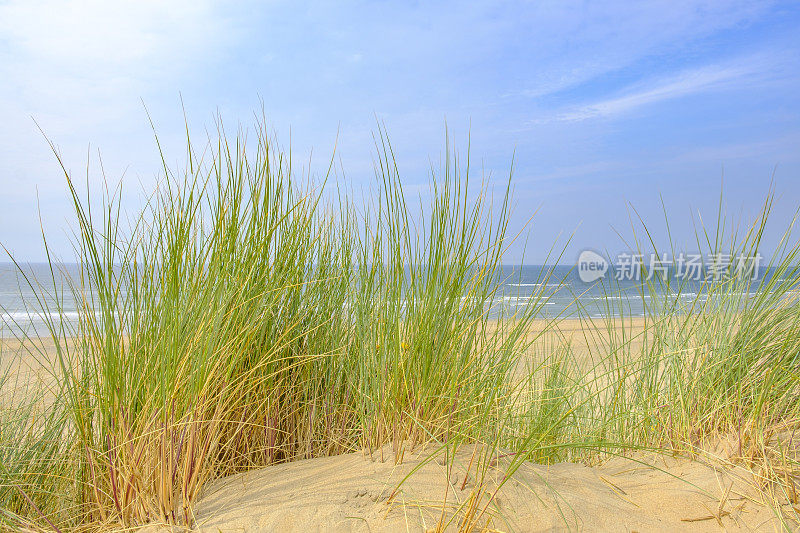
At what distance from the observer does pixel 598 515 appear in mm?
1658

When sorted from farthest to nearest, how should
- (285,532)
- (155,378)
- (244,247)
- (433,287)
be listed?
(244,247) < (433,287) < (155,378) < (285,532)

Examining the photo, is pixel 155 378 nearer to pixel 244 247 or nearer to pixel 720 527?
pixel 244 247

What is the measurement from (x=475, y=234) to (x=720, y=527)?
1.22m

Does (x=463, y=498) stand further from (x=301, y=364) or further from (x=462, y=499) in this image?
(x=301, y=364)

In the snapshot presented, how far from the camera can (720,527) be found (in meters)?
1.67

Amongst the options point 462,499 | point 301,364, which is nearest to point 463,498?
point 462,499

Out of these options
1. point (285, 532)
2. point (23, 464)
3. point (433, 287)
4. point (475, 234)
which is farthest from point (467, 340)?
point (23, 464)

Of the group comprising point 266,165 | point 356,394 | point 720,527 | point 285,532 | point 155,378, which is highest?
point 266,165

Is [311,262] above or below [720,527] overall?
above

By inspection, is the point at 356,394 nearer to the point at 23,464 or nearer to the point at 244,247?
the point at 244,247

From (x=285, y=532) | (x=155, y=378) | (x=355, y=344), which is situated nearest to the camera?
(x=285, y=532)

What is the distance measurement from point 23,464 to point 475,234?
1.93 metres

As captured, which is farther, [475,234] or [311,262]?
[311,262]

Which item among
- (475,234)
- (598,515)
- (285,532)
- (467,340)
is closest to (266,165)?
(475,234)
